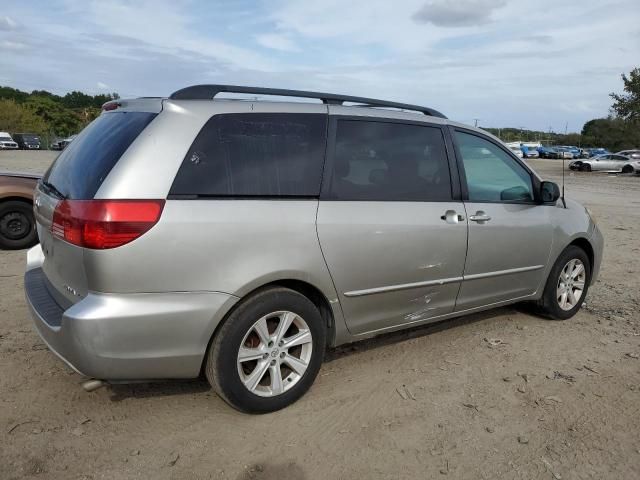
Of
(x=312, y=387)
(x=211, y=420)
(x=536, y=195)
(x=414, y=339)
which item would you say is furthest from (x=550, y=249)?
(x=211, y=420)

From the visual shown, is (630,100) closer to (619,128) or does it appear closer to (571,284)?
(619,128)

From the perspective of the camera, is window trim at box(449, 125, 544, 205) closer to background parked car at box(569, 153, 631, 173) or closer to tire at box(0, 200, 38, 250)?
tire at box(0, 200, 38, 250)

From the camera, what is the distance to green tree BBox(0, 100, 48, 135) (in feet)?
231

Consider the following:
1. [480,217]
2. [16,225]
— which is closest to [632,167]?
[480,217]

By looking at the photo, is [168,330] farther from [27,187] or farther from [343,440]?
[27,187]

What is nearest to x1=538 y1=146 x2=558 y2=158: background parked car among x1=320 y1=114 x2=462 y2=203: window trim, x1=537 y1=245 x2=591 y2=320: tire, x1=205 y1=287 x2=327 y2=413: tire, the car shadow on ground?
x1=537 y1=245 x2=591 y2=320: tire

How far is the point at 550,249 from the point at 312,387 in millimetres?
2439

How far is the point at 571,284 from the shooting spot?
5062 millimetres

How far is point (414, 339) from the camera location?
446cm

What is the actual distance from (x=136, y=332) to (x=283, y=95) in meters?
1.68

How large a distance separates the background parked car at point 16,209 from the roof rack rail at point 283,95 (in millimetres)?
4992

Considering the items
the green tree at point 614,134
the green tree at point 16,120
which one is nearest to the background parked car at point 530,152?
the green tree at point 614,134

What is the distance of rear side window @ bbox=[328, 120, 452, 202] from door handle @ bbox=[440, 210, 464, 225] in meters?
0.11

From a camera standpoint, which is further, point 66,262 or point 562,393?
point 562,393
